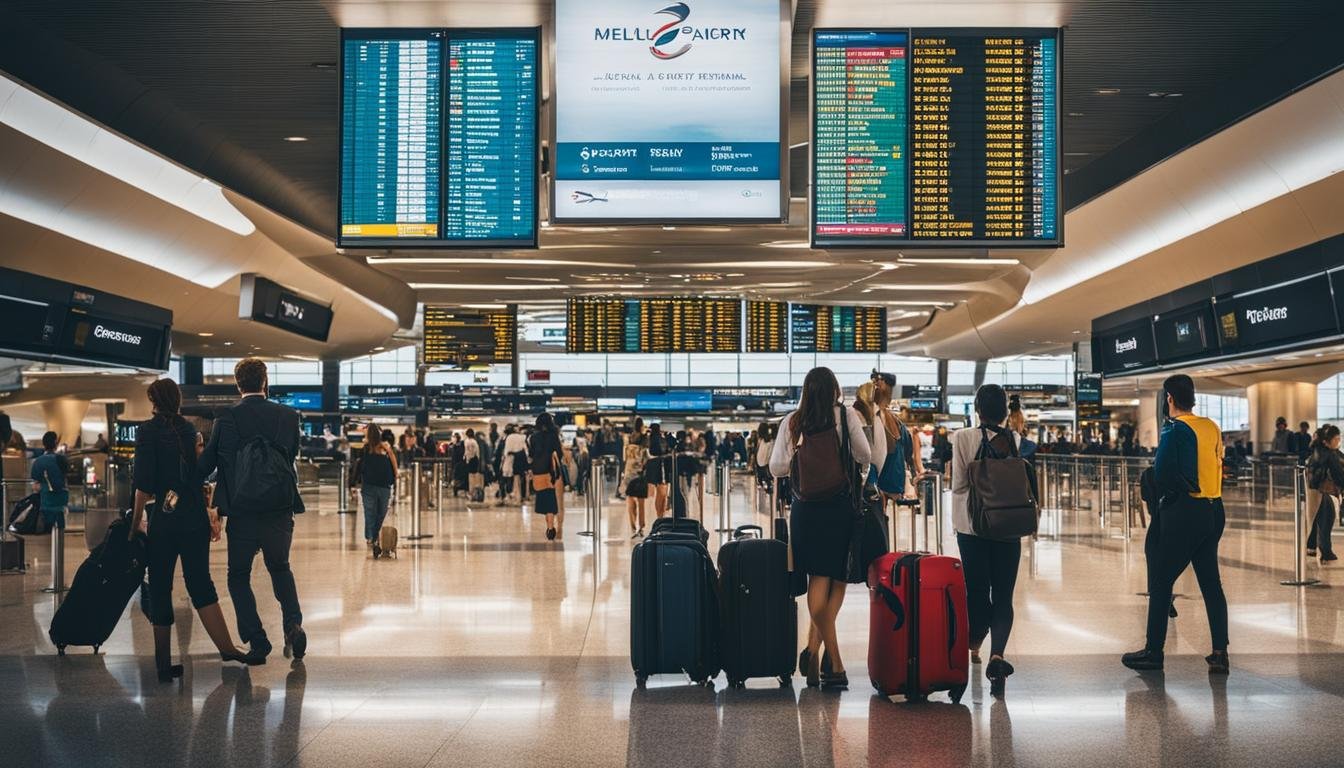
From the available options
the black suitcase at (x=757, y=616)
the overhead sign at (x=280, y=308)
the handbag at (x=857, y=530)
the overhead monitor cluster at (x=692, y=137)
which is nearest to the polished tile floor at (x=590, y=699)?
the black suitcase at (x=757, y=616)

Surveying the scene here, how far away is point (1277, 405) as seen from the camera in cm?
3756

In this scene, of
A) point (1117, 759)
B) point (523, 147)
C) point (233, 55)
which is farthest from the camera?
point (233, 55)

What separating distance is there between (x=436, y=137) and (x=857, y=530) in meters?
4.24

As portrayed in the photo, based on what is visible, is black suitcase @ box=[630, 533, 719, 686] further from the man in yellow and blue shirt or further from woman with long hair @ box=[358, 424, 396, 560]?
woman with long hair @ box=[358, 424, 396, 560]

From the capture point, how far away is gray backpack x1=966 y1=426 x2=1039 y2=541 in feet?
24.2

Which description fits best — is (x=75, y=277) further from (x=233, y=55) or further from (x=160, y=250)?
(x=233, y=55)

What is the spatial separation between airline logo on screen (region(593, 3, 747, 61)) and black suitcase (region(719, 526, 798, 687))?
3578 millimetres

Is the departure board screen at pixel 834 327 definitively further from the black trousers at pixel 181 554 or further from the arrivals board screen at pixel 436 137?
the black trousers at pixel 181 554

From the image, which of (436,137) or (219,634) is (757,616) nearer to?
(219,634)

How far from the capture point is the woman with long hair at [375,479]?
16.4 m

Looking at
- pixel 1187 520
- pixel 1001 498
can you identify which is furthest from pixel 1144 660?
pixel 1001 498

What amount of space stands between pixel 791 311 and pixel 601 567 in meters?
16.7

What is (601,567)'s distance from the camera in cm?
1411

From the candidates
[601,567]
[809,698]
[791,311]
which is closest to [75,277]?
[601,567]
